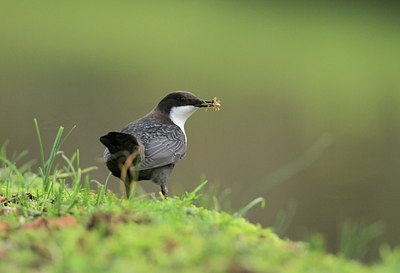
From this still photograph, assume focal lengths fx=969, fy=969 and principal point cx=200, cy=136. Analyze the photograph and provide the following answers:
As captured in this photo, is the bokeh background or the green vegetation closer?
the green vegetation

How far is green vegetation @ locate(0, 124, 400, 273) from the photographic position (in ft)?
11.3

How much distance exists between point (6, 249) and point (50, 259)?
260 mm

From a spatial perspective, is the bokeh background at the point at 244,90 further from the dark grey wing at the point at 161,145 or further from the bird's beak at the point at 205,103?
the bird's beak at the point at 205,103

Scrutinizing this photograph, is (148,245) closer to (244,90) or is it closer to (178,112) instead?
(178,112)

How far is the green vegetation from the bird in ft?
3.43

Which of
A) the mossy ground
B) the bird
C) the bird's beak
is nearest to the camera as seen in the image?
the mossy ground

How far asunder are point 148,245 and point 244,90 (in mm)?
20255

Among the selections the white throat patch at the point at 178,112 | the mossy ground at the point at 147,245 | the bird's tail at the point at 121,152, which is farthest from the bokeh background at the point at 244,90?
the white throat patch at the point at 178,112

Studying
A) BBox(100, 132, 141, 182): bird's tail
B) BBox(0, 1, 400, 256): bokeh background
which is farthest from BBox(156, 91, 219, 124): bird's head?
BBox(100, 132, 141, 182): bird's tail

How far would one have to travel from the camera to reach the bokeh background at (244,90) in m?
14.1

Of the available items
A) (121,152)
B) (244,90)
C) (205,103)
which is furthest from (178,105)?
(244,90)

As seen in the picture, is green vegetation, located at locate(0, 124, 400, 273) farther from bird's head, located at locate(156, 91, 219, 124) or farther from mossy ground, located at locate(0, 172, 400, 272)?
bird's head, located at locate(156, 91, 219, 124)

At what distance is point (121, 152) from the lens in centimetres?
621

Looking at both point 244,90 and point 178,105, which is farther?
point 244,90
